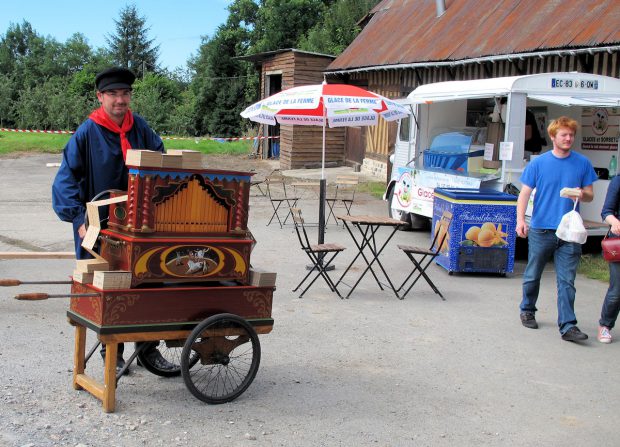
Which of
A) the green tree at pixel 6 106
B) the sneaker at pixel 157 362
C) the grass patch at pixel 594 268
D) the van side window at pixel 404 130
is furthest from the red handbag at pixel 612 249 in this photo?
the green tree at pixel 6 106

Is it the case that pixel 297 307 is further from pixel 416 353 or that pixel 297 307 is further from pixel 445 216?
pixel 445 216

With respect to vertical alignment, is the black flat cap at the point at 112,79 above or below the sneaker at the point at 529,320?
above

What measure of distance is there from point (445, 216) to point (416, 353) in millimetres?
4047

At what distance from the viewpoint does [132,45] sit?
6762 cm

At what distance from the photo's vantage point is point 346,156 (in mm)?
26422

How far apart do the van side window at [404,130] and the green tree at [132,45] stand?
183 ft

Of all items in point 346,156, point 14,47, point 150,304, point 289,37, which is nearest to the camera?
point 150,304

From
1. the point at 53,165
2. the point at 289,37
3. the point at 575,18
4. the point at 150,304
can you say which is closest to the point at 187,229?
the point at 150,304

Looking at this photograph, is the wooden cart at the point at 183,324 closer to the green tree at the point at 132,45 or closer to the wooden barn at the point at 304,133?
the wooden barn at the point at 304,133

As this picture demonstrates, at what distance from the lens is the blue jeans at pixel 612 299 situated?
22.7 ft

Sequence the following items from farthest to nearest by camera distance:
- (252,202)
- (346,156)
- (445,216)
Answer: (346,156)
(252,202)
(445,216)

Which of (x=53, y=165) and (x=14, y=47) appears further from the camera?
(x=14, y=47)

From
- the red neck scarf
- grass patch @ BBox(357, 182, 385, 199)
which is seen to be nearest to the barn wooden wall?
grass patch @ BBox(357, 182, 385, 199)

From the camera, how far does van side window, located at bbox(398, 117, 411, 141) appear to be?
14109 mm
